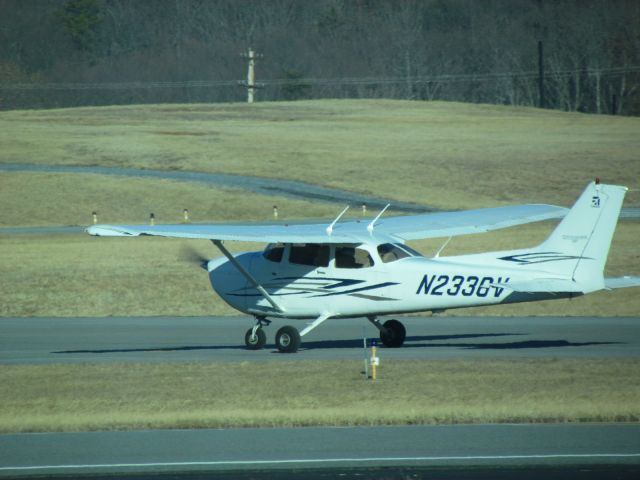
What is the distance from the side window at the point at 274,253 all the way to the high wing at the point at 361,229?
0.29 m

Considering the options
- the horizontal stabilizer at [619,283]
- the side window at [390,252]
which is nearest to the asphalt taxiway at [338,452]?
the horizontal stabilizer at [619,283]

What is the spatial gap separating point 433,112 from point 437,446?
251ft

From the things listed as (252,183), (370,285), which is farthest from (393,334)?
(252,183)

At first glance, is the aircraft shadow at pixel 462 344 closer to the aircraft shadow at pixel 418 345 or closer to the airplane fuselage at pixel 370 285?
the aircraft shadow at pixel 418 345

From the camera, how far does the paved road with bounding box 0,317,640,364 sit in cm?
1972

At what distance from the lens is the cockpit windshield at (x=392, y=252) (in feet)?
65.3

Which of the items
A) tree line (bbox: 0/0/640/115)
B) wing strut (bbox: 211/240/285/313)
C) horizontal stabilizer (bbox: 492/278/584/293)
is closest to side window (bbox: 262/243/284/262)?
wing strut (bbox: 211/240/285/313)

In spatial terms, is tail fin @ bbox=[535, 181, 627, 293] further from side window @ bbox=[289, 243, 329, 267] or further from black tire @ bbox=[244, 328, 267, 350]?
black tire @ bbox=[244, 328, 267, 350]

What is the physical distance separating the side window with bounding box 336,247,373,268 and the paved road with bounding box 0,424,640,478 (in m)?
7.07

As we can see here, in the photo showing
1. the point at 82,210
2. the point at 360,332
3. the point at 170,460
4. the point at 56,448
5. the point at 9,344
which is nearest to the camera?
the point at 170,460

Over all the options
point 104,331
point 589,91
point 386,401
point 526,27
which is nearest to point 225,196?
point 104,331

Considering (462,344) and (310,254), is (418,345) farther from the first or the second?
(310,254)

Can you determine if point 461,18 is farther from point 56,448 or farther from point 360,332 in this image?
point 56,448

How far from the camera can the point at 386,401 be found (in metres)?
14.8
